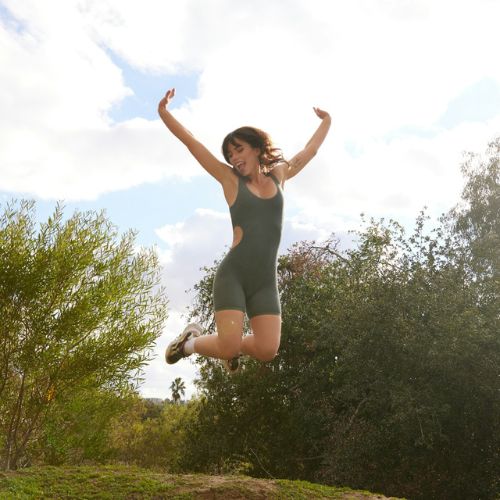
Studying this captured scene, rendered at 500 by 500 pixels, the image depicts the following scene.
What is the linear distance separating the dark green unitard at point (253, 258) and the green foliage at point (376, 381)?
34.1 ft

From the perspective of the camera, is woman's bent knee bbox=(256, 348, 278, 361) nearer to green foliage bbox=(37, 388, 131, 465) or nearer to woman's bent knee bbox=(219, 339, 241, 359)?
woman's bent knee bbox=(219, 339, 241, 359)

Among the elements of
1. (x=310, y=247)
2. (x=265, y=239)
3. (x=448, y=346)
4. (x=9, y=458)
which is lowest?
(x=9, y=458)

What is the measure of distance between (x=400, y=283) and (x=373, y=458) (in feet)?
14.6

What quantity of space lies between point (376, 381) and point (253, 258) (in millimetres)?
11682

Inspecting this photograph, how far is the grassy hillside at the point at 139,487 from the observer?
31.7ft

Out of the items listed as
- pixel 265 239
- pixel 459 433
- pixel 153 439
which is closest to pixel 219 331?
pixel 265 239

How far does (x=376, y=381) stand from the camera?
15.2m

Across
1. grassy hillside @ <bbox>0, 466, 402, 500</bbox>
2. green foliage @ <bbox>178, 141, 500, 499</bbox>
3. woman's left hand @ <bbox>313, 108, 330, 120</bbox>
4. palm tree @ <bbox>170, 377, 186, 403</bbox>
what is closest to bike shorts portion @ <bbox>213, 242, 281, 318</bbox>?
woman's left hand @ <bbox>313, 108, 330, 120</bbox>

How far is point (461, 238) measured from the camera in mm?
21281

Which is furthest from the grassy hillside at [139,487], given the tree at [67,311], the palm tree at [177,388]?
the palm tree at [177,388]

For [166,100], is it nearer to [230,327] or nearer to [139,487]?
[230,327]

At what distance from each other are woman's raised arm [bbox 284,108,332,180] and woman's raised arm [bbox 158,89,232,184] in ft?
2.04

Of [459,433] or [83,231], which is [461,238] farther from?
[83,231]

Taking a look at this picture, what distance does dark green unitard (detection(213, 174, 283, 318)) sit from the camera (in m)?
4.33
